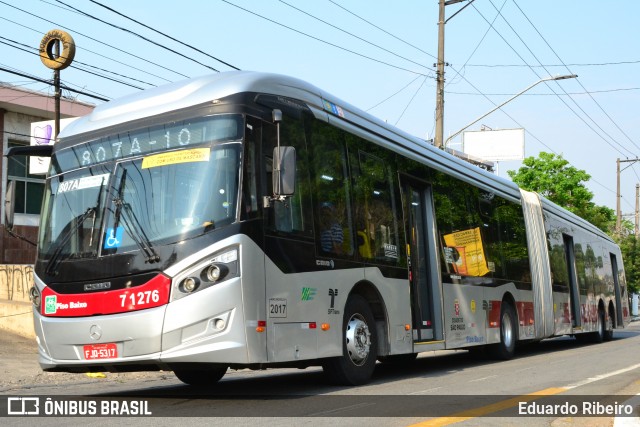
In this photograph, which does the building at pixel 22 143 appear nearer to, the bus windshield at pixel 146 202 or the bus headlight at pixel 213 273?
the bus windshield at pixel 146 202

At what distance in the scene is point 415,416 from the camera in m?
7.25

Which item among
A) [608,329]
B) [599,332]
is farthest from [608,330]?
[599,332]

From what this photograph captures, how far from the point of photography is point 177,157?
8398 mm

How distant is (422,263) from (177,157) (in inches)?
206

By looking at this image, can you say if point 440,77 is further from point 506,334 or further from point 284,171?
point 284,171

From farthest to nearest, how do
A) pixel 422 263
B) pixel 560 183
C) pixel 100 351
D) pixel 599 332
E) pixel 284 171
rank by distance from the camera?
pixel 560 183
pixel 599 332
pixel 422 263
pixel 284 171
pixel 100 351

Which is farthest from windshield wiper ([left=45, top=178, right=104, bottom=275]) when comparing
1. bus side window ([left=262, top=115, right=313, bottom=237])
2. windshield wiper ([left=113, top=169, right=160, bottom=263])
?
bus side window ([left=262, top=115, right=313, bottom=237])

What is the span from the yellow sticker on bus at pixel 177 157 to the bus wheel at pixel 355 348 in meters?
2.66

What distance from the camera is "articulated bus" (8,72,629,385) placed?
7902mm

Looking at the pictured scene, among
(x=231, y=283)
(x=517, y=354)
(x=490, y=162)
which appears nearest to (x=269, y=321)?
(x=231, y=283)

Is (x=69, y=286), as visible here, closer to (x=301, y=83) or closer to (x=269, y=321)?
(x=269, y=321)

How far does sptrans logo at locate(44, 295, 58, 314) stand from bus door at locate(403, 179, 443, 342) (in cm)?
512

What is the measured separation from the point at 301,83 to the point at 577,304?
47.8ft

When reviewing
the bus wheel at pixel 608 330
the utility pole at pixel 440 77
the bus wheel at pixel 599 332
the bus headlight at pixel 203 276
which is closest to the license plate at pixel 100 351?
the bus headlight at pixel 203 276
